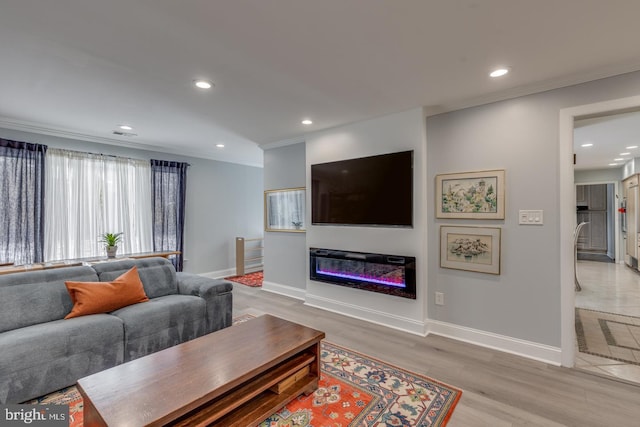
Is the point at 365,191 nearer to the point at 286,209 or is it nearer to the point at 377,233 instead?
the point at 377,233

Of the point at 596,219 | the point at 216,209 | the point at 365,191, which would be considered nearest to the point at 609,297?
the point at 365,191

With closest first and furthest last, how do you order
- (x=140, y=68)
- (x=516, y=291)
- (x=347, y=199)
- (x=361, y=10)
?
(x=361, y=10) → (x=140, y=68) → (x=516, y=291) → (x=347, y=199)

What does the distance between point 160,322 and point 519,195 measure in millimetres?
3517

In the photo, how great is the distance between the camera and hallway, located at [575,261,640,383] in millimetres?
2494

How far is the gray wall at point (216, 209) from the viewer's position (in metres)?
5.72

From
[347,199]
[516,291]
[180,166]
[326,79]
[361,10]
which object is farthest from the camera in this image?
[180,166]

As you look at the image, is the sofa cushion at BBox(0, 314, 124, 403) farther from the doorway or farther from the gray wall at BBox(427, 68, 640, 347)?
the doorway

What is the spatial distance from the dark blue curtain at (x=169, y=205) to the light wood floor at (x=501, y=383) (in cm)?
333

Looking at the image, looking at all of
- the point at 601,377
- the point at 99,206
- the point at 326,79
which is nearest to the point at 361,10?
the point at 326,79

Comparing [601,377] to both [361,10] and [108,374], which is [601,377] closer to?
[361,10]

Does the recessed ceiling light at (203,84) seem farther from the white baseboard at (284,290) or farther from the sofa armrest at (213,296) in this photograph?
the white baseboard at (284,290)

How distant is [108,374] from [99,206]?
3754 millimetres

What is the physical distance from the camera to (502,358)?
2705mm

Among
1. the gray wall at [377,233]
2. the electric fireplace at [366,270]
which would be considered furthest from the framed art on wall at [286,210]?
the electric fireplace at [366,270]
